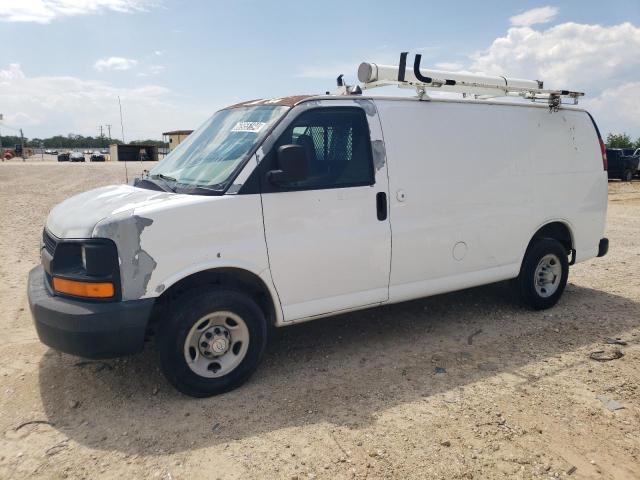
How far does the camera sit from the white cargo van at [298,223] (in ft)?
11.2

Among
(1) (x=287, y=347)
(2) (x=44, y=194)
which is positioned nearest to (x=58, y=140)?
(2) (x=44, y=194)

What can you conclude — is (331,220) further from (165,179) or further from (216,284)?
(165,179)

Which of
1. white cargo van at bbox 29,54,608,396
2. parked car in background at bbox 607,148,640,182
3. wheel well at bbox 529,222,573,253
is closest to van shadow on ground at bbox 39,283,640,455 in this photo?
white cargo van at bbox 29,54,608,396

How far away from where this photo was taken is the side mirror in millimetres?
3621

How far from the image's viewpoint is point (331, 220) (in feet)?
13.1

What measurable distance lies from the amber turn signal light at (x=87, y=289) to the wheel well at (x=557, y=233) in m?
4.22

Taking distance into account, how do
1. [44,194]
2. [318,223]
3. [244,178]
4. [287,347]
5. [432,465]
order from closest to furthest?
[432,465]
[244,178]
[318,223]
[287,347]
[44,194]

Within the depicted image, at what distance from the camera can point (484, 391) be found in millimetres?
3836

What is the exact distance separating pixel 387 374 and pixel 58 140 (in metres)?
162

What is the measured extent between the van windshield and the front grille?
0.92 metres

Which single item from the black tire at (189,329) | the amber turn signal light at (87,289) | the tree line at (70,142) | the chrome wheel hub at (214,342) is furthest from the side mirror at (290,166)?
the tree line at (70,142)

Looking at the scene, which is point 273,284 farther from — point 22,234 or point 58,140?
point 58,140

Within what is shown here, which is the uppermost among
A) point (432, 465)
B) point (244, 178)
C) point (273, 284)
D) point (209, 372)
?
point (244, 178)

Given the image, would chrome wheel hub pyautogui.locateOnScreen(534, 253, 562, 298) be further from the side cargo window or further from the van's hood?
the van's hood
